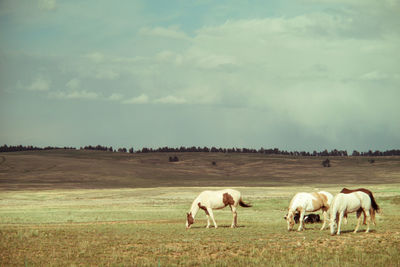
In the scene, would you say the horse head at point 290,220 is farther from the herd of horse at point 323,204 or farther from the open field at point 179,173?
the open field at point 179,173

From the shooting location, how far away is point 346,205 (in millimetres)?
25953

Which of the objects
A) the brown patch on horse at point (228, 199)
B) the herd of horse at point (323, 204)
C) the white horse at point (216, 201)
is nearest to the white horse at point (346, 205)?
the herd of horse at point (323, 204)

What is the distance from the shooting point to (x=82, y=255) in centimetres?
2050

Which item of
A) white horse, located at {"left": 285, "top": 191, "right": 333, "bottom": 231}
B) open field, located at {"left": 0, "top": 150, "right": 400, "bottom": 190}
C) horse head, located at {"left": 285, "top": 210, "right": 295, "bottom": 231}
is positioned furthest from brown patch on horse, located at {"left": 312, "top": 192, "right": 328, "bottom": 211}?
open field, located at {"left": 0, "top": 150, "right": 400, "bottom": 190}

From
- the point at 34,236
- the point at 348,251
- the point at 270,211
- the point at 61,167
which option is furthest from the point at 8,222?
the point at 61,167

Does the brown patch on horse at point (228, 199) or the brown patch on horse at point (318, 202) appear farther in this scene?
the brown patch on horse at point (228, 199)

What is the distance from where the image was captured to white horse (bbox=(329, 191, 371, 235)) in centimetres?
2539

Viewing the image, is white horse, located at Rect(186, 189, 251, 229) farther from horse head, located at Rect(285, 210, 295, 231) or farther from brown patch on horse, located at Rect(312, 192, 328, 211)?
brown patch on horse, located at Rect(312, 192, 328, 211)

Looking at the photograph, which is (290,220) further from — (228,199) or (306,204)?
(228,199)

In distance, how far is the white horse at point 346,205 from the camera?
25391 millimetres

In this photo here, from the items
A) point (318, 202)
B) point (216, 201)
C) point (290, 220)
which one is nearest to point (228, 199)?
point (216, 201)

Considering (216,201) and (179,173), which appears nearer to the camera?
(216,201)

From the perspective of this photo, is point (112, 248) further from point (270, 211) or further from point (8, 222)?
point (270, 211)

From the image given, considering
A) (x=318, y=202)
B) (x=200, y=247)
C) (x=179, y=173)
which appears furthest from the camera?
(x=179, y=173)
